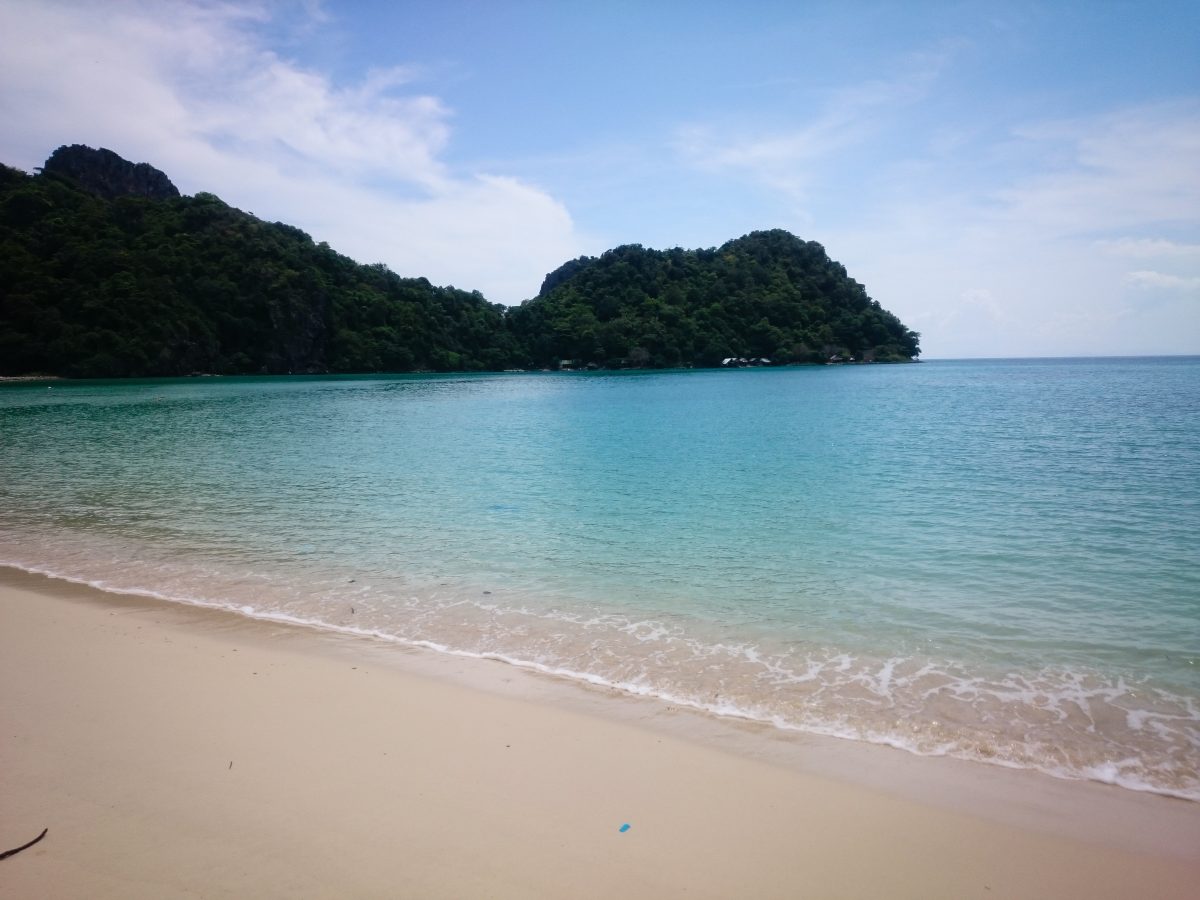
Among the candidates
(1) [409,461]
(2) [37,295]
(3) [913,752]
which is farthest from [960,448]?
(2) [37,295]

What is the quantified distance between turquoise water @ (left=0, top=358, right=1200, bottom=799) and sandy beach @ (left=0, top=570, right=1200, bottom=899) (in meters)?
0.57

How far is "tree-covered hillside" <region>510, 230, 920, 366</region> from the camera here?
405ft

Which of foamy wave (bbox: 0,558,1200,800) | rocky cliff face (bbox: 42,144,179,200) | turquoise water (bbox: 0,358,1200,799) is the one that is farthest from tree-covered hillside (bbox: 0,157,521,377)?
foamy wave (bbox: 0,558,1200,800)

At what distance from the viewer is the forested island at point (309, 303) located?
239 feet

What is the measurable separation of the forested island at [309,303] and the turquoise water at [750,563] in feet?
216

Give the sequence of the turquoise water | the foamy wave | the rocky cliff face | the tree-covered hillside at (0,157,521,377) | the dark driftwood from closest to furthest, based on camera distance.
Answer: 1. the dark driftwood
2. the foamy wave
3. the turquoise water
4. the tree-covered hillside at (0,157,521,377)
5. the rocky cliff face

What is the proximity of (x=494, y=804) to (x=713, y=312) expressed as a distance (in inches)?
5200

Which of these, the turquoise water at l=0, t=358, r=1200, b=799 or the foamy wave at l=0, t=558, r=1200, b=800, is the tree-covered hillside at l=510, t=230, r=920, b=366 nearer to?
the turquoise water at l=0, t=358, r=1200, b=799

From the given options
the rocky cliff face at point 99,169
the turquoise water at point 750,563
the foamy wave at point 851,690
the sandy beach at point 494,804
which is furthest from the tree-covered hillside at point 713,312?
the sandy beach at point 494,804

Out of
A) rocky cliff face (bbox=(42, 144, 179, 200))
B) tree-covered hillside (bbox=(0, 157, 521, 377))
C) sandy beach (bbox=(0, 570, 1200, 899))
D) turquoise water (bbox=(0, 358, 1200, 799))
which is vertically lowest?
turquoise water (bbox=(0, 358, 1200, 799))

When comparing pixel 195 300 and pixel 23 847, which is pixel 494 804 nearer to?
pixel 23 847

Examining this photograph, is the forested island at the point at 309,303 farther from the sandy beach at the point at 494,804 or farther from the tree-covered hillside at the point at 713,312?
the sandy beach at the point at 494,804

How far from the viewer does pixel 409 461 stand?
→ 61.8ft

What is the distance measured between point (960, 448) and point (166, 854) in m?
22.0
